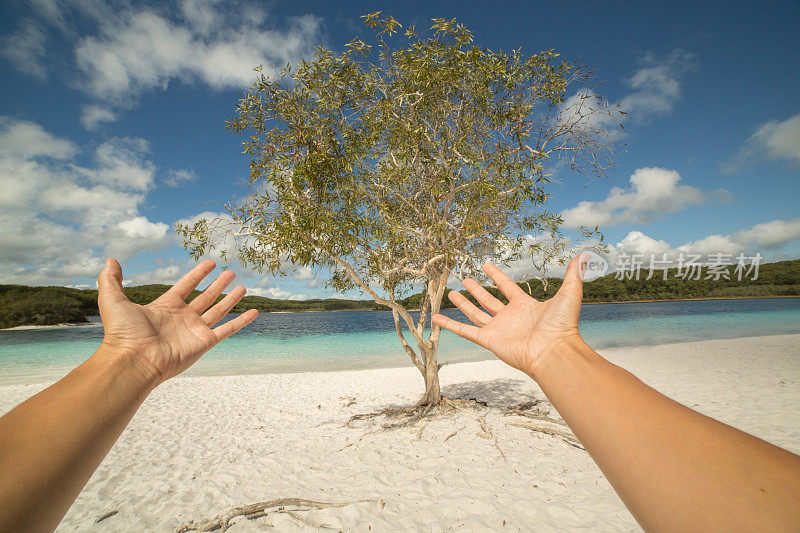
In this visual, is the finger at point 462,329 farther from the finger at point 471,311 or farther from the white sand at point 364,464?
the white sand at point 364,464

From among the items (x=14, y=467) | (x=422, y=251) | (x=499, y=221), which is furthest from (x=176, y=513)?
(x=499, y=221)

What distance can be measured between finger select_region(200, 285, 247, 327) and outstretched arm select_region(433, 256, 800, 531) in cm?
216

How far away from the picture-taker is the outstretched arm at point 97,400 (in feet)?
3.38

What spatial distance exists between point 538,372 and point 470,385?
427 inches

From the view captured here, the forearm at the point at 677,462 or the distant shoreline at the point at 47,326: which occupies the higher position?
the forearm at the point at 677,462

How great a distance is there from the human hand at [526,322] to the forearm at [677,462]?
0.33 meters

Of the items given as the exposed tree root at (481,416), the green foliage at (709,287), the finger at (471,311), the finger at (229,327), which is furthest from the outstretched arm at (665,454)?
the green foliage at (709,287)

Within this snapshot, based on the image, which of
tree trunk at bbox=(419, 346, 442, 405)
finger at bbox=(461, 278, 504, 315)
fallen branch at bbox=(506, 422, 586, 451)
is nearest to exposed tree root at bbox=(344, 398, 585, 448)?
fallen branch at bbox=(506, 422, 586, 451)

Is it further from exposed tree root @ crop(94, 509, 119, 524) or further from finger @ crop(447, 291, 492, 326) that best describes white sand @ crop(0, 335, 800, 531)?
finger @ crop(447, 291, 492, 326)

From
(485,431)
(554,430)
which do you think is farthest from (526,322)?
(554,430)

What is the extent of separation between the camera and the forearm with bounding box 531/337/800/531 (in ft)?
2.72

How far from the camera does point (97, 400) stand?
1362mm

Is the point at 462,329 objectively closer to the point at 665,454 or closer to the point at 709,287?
the point at 665,454

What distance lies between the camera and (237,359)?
835 inches
